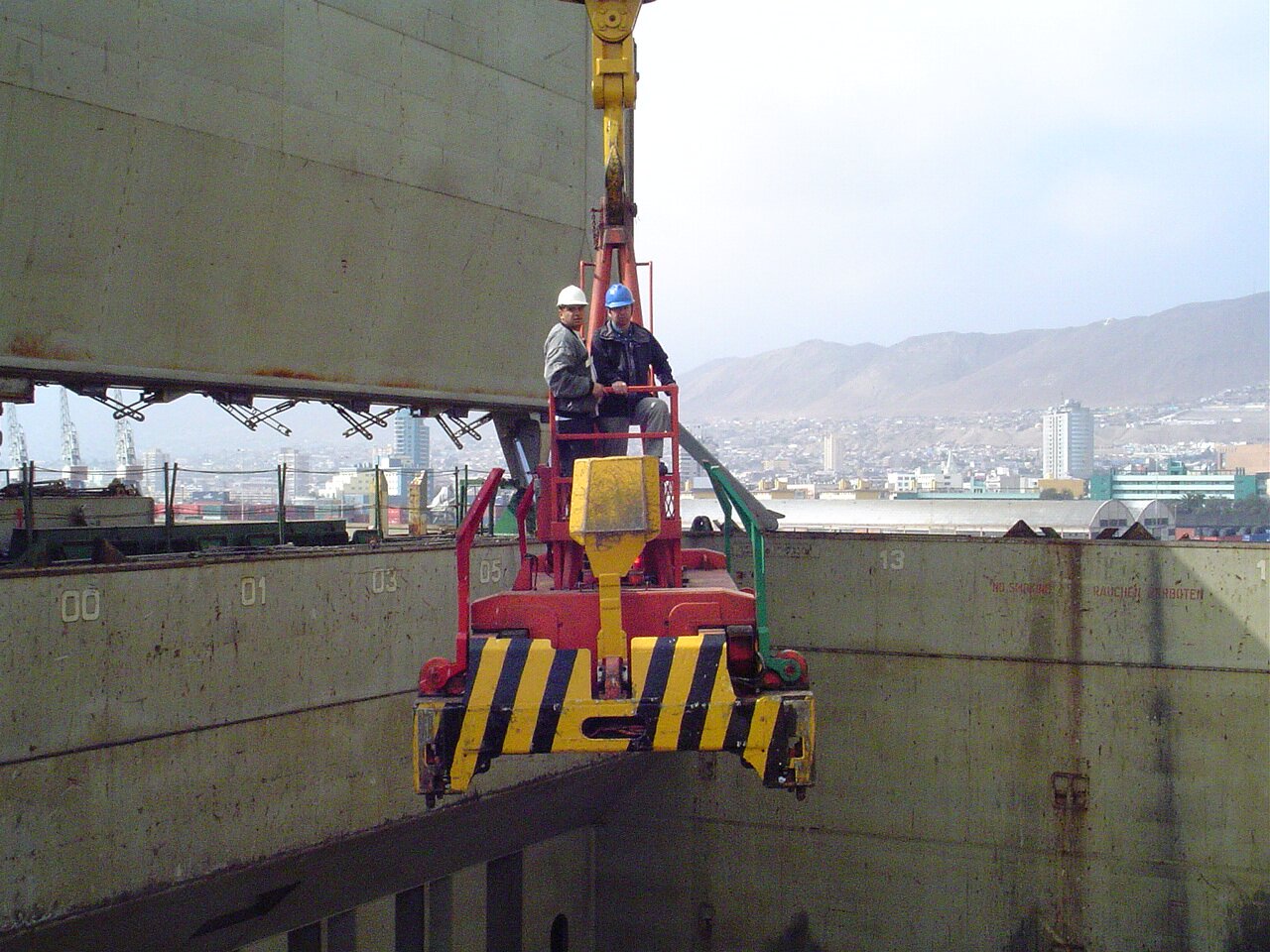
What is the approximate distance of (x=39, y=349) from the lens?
11555 millimetres

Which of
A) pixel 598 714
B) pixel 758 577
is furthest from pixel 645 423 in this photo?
pixel 598 714

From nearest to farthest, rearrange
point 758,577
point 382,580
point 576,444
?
point 758,577, point 576,444, point 382,580

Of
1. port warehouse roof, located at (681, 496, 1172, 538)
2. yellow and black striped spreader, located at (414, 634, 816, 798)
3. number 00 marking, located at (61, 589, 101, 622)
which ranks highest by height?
port warehouse roof, located at (681, 496, 1172, 538)

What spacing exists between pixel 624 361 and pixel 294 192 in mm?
6404

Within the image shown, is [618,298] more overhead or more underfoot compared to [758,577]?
more overhead

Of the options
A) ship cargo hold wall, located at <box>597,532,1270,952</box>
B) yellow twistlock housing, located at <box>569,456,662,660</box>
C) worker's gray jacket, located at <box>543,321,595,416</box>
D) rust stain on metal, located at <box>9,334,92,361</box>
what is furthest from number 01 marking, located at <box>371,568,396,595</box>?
yellow twistlock housing, located at <box>569,456,662,660</box>

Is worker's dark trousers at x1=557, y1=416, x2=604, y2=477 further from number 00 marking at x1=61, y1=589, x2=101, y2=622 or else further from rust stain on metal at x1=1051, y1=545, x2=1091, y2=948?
rust stain on metal at x1=1051, y1=545, x2=1091, y2=948

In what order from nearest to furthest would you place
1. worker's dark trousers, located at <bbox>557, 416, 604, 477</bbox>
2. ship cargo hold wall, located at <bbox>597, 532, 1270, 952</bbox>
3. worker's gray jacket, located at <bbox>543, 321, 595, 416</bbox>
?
worker's gray jacket, located at <bbox>543, 321, 595, 416</bbox> → worker's dark trousers, located at <bbox>557, 416, 604, 477</bbox> → ship cargo hold wall, located at <bbox>597, 532, 1270, 952</bbox>

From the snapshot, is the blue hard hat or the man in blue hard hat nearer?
the blue hard hat

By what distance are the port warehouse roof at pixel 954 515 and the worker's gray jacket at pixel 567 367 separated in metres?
16.2

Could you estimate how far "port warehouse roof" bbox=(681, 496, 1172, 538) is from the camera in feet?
84.9

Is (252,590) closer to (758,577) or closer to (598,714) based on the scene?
(598,714)

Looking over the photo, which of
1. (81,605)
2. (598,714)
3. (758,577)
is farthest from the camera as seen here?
(81,605)

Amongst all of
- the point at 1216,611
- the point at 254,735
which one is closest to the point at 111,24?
the point at 254,735
